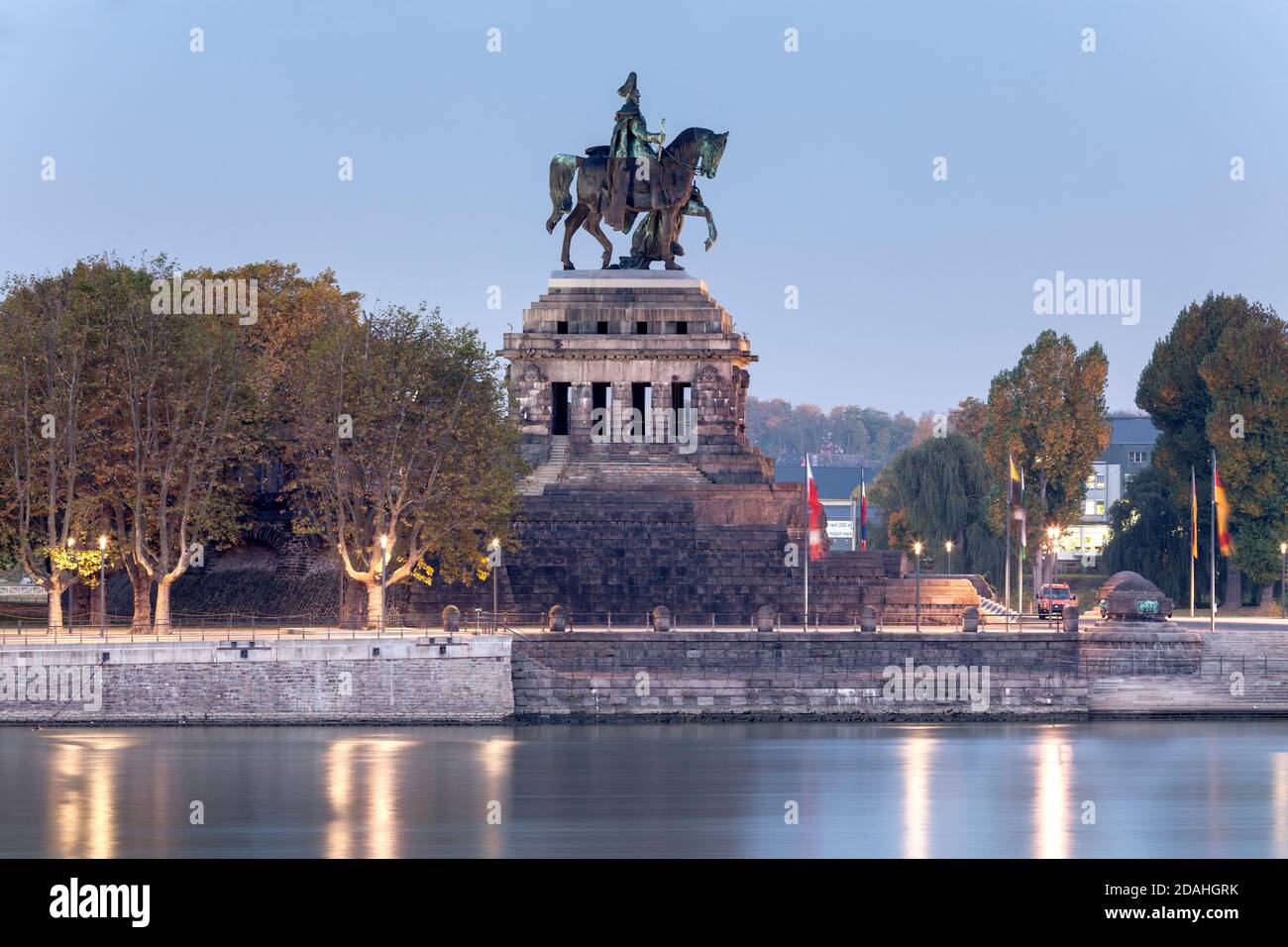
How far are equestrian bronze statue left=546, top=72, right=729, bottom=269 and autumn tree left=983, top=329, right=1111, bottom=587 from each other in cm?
2500

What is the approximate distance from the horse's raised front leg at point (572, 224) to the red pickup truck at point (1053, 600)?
2499cm

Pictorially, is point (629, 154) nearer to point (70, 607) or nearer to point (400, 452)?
point (400, 452)

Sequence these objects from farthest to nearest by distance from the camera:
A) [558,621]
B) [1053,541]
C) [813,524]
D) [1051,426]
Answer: [1051,426]
[1053,541]
[813,524]
[558,621]

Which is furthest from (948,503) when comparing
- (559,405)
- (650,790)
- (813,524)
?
(650,790)

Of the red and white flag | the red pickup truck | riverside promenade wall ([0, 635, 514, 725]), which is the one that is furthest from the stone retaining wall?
the red pickup truck

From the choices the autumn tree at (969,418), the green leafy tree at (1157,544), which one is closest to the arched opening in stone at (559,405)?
the green leafy tree at (1157,544)

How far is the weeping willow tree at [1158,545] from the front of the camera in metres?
131

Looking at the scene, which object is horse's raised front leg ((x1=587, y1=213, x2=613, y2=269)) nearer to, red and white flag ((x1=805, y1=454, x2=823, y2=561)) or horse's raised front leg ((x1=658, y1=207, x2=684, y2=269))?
horse's raised front leg ((x1=658, y1=207, x2=684, y2=269))

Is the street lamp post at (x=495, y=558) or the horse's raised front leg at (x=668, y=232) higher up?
the horse's raised front leg at (x=668, y=232)

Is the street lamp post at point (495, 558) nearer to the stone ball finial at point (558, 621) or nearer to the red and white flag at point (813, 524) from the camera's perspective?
the stone ball finial at point (558, 621)

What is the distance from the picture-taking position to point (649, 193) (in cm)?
11394

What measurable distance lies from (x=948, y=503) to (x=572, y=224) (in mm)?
36897

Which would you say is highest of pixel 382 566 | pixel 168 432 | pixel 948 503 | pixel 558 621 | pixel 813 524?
pixel 168 432
